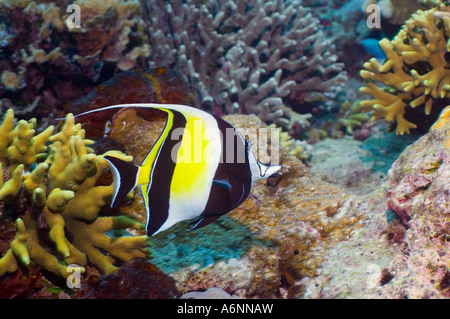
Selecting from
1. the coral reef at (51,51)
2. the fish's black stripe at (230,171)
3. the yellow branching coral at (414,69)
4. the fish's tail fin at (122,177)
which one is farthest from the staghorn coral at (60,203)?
the coral reef at (51,51)

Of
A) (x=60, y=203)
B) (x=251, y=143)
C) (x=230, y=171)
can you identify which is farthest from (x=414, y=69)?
(x=60, y=203)

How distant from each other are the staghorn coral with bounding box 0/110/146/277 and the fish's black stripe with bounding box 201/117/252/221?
0.69 meters

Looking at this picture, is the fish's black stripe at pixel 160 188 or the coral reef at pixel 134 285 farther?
the coral reef at pixel 134 285

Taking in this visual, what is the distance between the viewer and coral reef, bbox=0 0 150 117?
437cm

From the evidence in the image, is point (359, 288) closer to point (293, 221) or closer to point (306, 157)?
point (293, 221)

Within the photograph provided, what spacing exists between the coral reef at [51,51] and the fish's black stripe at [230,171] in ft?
12.4

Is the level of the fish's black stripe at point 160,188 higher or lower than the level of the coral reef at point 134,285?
higher

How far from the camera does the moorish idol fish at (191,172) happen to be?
1.26 meters

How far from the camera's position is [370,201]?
238 cm

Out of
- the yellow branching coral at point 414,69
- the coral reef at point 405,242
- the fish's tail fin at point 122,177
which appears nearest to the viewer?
the fish's tail fin at point 122,177

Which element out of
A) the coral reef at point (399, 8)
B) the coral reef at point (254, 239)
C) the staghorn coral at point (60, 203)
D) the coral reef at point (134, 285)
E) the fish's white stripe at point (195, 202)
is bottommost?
the coral reef at point (254, 239)

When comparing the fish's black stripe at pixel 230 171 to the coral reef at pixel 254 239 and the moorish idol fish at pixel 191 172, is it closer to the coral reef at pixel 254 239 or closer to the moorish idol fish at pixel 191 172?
the moorish idol fish at pixel 191 172

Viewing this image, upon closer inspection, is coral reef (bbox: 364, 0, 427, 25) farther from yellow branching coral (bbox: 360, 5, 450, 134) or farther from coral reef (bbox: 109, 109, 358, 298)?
coral reef (bbox: 109, 109, 358, 298)

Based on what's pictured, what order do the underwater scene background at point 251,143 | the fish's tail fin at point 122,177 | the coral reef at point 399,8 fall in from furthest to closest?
the coral reef at point 399,8 < the underwater scene background at point 251,143 < the fish's tail fin at point 122,177
